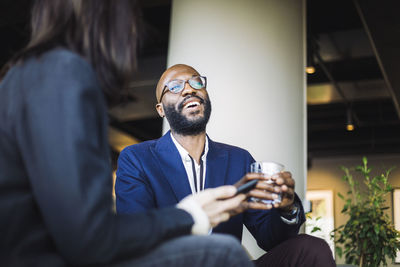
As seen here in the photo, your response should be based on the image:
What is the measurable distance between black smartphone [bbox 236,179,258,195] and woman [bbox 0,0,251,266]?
25 centimetres

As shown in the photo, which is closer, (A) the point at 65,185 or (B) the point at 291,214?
(A) the point at 65,185

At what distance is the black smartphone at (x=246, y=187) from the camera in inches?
52.5

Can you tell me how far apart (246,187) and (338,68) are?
22.0 feet

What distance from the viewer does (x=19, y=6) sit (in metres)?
5.58

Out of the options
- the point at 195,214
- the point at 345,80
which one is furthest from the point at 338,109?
the point at 195,214

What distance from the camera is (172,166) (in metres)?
2.34

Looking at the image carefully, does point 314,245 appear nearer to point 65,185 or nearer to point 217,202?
point 217,202

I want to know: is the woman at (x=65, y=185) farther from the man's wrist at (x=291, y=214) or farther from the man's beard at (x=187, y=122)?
the man's beard at (x=187, y=122)

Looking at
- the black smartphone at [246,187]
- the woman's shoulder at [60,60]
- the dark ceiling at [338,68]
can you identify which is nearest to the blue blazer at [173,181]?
the black smartphone at [246,187]

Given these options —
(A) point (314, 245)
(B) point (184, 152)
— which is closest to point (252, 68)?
(B) point (184, 152)

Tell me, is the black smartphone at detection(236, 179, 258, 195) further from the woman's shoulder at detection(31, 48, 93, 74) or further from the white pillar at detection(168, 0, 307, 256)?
the white pillar at detection(168, 0, 307, 256)

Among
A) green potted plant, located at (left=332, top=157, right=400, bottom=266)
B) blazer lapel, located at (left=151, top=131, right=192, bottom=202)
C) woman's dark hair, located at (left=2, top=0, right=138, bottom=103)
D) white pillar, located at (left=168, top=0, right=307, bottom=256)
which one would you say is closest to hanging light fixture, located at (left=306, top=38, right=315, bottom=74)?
green potted plant, located at (left=332, top=157, right=400, bottom=266)

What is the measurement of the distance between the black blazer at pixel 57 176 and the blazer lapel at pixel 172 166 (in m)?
1.23

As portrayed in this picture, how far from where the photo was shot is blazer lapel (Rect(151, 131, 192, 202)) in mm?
2260
